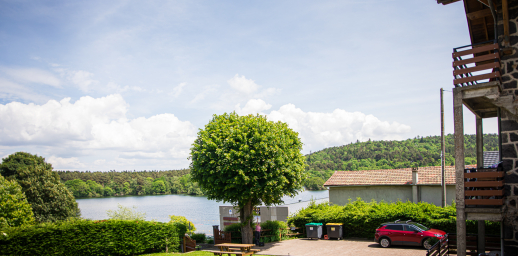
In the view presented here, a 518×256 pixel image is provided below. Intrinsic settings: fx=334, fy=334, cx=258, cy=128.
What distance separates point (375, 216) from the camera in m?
21.8

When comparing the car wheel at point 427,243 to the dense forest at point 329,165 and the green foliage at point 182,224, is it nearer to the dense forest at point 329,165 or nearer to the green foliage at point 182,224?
the dense forest at point 329,165

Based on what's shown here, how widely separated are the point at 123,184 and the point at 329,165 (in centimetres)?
6291

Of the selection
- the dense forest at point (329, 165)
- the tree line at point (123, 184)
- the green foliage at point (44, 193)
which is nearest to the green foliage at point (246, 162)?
the dense forest at point (329, 165)

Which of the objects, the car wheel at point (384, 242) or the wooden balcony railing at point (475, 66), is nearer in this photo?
the wooden balcony railing at point (475, 66)

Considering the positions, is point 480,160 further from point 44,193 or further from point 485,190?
point 44,193

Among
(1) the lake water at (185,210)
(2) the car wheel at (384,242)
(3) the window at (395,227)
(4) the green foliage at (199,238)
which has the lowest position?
(1) the lake water at (185,210)

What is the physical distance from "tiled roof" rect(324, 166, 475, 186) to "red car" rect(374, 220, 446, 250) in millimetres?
8581

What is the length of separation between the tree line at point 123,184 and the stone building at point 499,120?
287 ft

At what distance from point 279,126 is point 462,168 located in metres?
13.3

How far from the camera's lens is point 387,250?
18.0 meters

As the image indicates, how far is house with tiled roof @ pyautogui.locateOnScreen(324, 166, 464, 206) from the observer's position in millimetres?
26266

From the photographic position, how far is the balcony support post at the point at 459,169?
9.77 meters

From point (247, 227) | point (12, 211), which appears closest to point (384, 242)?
point (247, 227)

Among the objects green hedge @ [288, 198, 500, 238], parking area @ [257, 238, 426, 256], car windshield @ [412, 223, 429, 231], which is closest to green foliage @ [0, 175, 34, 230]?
parking area @ [257, 238, 426, 256]
